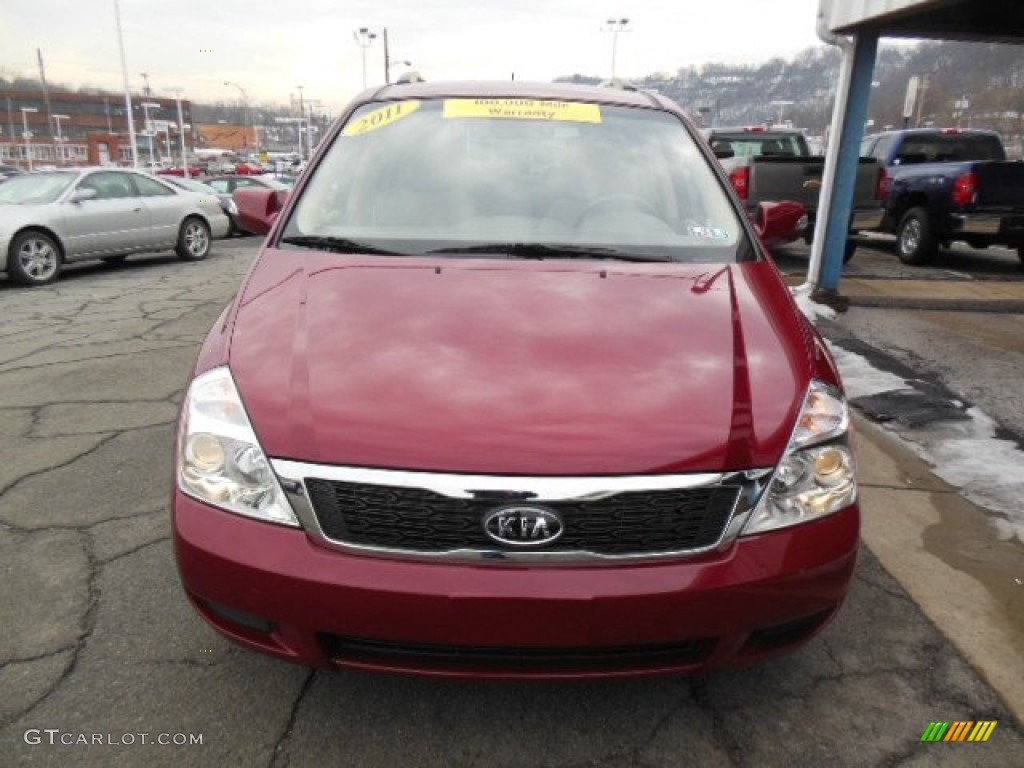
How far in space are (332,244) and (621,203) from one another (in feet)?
3.52

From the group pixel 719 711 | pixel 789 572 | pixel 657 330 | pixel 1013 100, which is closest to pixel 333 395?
pixel 657 330

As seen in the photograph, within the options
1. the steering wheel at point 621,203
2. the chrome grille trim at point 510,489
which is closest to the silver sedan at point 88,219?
the steering wheel at point 621,203

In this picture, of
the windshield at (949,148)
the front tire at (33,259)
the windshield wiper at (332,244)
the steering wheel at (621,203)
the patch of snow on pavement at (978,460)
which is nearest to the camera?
the windshield wiper at (332,244)

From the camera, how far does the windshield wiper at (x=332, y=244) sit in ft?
8.29

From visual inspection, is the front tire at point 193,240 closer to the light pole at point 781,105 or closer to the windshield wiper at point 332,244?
the windshield wiper at point 332,244

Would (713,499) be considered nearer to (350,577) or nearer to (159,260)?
(350,577)

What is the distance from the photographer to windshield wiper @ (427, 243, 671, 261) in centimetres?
253

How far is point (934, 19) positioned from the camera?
7.02 meters

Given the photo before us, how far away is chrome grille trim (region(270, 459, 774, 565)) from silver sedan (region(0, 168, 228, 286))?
30.4ft

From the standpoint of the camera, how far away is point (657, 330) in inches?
82.7

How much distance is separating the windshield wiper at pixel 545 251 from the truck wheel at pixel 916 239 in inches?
341

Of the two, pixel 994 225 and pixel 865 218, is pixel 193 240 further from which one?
pixel 994 225

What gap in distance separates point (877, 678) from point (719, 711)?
0.53 meters

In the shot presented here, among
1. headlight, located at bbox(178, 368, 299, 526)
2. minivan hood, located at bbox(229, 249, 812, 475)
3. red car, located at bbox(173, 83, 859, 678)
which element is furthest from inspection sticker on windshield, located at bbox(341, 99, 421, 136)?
headlight, located at bbox(178, 368, 299, 526)
